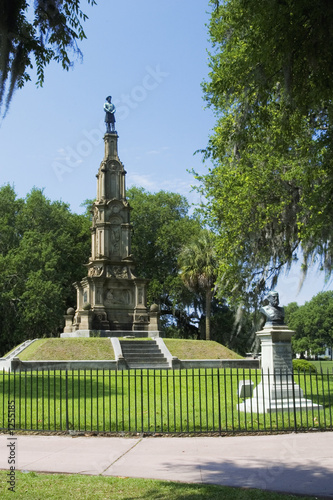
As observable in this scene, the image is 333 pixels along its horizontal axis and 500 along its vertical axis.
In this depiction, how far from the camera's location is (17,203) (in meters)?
47.8

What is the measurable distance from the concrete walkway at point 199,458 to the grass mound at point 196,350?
16.0 m

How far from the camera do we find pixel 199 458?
27.2 feet

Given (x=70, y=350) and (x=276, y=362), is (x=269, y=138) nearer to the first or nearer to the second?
(x=276, y=362)

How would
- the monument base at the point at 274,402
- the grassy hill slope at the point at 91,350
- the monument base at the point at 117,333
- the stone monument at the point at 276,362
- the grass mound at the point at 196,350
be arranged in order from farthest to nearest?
the monument base at the point at 117,333 < the grass mound at the point at 196,350 < the grassy hill slope at the point at 91,350 < the stone monument at the point at 276,362 < the monument base at the point at 274,402

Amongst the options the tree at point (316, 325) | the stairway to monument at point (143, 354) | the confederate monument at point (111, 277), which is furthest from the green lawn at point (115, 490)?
the tree at point (316, 325)

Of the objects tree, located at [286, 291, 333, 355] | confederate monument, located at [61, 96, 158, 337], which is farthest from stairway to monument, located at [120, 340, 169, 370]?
tree, located at [286, 291, 333, 355]

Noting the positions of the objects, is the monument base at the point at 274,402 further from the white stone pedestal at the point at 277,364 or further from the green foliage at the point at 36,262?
the green foliage at the point at 36,262

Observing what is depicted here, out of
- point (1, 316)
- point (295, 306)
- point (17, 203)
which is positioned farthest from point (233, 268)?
point (295, 306)

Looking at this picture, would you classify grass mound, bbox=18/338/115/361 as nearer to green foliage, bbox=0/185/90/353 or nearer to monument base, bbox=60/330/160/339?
monument base, bbox=60/330/160/339

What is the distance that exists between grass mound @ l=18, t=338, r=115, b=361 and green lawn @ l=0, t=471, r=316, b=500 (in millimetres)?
17668

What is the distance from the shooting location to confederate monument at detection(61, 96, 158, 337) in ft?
104

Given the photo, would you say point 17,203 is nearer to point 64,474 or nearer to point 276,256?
point 276,256

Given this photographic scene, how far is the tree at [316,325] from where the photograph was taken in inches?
3733

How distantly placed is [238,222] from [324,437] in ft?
41.0
